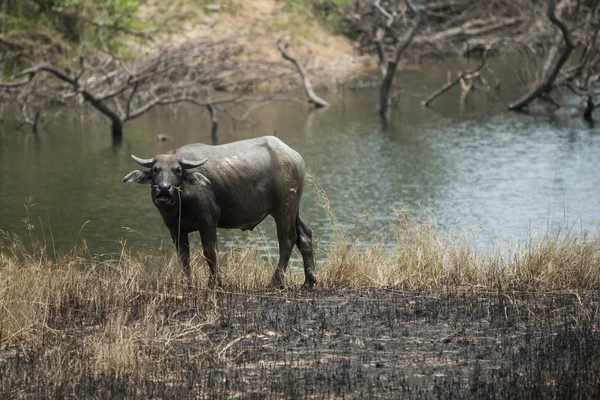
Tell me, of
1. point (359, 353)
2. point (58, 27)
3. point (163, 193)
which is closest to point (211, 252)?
point (163, 193)

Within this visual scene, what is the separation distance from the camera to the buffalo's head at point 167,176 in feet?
27.7

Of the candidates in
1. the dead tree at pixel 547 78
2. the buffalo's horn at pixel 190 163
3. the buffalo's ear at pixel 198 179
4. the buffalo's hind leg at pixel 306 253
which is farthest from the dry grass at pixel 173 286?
the dead tree at pixel 547 78

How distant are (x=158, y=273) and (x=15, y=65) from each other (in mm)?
23614

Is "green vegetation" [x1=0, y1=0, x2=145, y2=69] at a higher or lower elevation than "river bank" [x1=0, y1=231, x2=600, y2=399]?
lower

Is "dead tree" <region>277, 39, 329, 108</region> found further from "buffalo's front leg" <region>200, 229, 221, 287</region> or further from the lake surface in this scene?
"buffalo's front leg" <region>200, 229, 221, 287</region>

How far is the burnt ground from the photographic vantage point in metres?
6.29

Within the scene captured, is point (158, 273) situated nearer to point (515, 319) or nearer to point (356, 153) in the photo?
point (515, 319)

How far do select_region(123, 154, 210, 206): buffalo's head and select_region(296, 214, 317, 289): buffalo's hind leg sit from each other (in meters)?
1.46

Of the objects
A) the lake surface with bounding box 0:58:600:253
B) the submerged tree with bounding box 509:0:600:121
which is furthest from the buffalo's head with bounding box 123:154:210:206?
the submerged tree with bounding box 509:0:600:121

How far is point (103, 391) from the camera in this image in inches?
249

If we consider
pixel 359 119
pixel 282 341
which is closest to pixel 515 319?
pixel 282 341

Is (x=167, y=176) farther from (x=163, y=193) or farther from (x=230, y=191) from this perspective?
(x=230, y=191)

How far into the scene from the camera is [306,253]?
968 cm

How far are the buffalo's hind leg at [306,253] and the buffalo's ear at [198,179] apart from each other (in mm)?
1440
